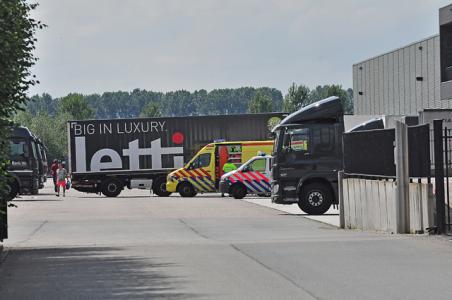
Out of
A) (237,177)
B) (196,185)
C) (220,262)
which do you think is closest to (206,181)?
(196,185)

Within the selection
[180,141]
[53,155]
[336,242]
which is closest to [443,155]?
[336,242]

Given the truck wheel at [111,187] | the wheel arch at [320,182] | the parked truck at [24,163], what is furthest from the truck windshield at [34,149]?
the wheel arch at [320,182]

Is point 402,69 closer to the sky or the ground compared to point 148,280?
closer to the sky

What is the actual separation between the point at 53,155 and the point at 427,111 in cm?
10097

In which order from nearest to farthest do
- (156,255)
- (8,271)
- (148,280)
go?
(148,280)
(8,271)
(156,255)

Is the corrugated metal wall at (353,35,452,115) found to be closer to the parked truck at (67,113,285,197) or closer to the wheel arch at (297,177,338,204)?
the parked truck at (67,113,285,197)

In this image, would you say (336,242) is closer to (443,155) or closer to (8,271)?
(443,155)

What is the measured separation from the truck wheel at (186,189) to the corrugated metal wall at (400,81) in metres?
19.1

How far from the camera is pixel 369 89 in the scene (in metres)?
79.4

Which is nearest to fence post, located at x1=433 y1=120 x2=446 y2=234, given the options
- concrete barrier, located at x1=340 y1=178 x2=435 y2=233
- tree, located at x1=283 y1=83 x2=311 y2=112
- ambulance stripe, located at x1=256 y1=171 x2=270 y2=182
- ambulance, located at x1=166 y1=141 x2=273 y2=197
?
concrete barrier, located at x1=340 y1=178 x2=435 y2=233

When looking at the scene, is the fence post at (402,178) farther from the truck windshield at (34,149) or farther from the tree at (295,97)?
the tree at (295,97)

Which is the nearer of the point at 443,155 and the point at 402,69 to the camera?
the point at 443,155

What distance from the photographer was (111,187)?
48906mm

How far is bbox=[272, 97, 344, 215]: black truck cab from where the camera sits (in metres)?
29.6
